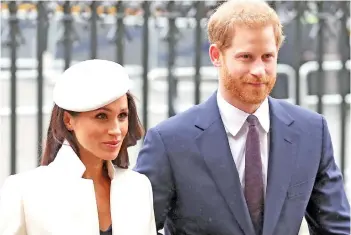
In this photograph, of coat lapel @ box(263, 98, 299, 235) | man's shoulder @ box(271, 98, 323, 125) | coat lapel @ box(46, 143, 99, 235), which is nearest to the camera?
coat lapel @ box(46, 143, 99, 235)

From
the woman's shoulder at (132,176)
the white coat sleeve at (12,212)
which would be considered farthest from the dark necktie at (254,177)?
the white coat sleeve at (12,212)

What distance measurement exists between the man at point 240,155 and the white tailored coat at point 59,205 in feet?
0.86

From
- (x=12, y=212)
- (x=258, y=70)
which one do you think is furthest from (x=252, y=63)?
(x=12, y=212)

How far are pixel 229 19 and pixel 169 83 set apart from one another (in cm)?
372

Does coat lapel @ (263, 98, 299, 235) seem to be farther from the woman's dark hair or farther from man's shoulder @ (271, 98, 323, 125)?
the woman's dark hair

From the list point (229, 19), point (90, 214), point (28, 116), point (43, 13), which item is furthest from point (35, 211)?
point (28, 116)

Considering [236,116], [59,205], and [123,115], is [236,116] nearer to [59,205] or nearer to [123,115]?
[123,115]

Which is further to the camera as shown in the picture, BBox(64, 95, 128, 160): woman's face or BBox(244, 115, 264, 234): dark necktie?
BBox(244, 115, 264, 234): dark necktie

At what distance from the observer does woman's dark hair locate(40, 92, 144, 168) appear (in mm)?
2865

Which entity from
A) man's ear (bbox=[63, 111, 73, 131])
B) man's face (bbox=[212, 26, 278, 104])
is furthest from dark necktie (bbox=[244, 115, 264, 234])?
man's ear (bbox=[63, 111, 73, 131])

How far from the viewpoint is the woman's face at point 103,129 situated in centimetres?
281

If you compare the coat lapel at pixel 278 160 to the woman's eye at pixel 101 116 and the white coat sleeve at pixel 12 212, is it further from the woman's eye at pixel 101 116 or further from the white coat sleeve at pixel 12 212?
the white coat sleeve at pixel 12 212

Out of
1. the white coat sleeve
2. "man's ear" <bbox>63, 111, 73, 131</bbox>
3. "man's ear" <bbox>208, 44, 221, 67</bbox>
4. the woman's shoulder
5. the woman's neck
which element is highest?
"man's ear" <bbox>208, 44, 221, 67</bbox>

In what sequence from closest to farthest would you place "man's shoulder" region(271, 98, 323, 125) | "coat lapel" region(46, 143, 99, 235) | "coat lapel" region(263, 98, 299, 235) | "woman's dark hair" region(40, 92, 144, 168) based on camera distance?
1. "coat lapel" region(46, 143, 99, 235)
2. "woman's dark hair" region(40, 92, 144, 168)
3. "coat lapel" region(263, 98, 299, 235)
4. "man's shoulder" region(271, 98, 323, 125)
